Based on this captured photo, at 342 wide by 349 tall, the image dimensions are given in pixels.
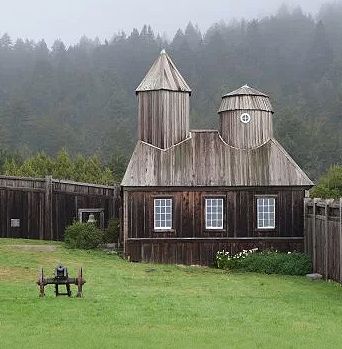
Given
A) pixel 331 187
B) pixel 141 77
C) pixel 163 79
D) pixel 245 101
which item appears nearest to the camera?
pixel 245 101

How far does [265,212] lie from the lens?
29.4 m

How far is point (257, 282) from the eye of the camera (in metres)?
22.8

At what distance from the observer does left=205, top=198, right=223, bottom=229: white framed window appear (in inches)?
1150

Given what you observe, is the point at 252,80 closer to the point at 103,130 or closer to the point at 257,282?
the point at 103,130

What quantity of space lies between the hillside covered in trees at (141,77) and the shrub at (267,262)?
47.5 metres

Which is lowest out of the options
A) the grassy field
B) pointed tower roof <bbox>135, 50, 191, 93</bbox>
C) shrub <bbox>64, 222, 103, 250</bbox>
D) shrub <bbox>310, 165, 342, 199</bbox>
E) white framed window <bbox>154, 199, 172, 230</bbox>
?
the grassy field

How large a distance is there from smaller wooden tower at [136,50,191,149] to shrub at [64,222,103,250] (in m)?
4.97

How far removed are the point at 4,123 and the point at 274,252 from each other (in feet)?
291

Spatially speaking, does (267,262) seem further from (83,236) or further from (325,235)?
(83,236)

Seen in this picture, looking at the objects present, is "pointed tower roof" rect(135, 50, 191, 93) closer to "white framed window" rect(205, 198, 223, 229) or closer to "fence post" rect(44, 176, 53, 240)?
"white framed window" rect(205, 198, 223, 229)

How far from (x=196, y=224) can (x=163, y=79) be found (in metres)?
7.26

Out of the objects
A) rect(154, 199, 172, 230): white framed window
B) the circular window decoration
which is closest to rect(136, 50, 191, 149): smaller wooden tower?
the circular window decoration

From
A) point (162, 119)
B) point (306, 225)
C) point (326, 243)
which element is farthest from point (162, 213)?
point (326, 243)

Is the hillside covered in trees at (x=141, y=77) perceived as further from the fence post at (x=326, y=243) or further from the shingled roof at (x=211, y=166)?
the fence post at (x=326, y=243)
